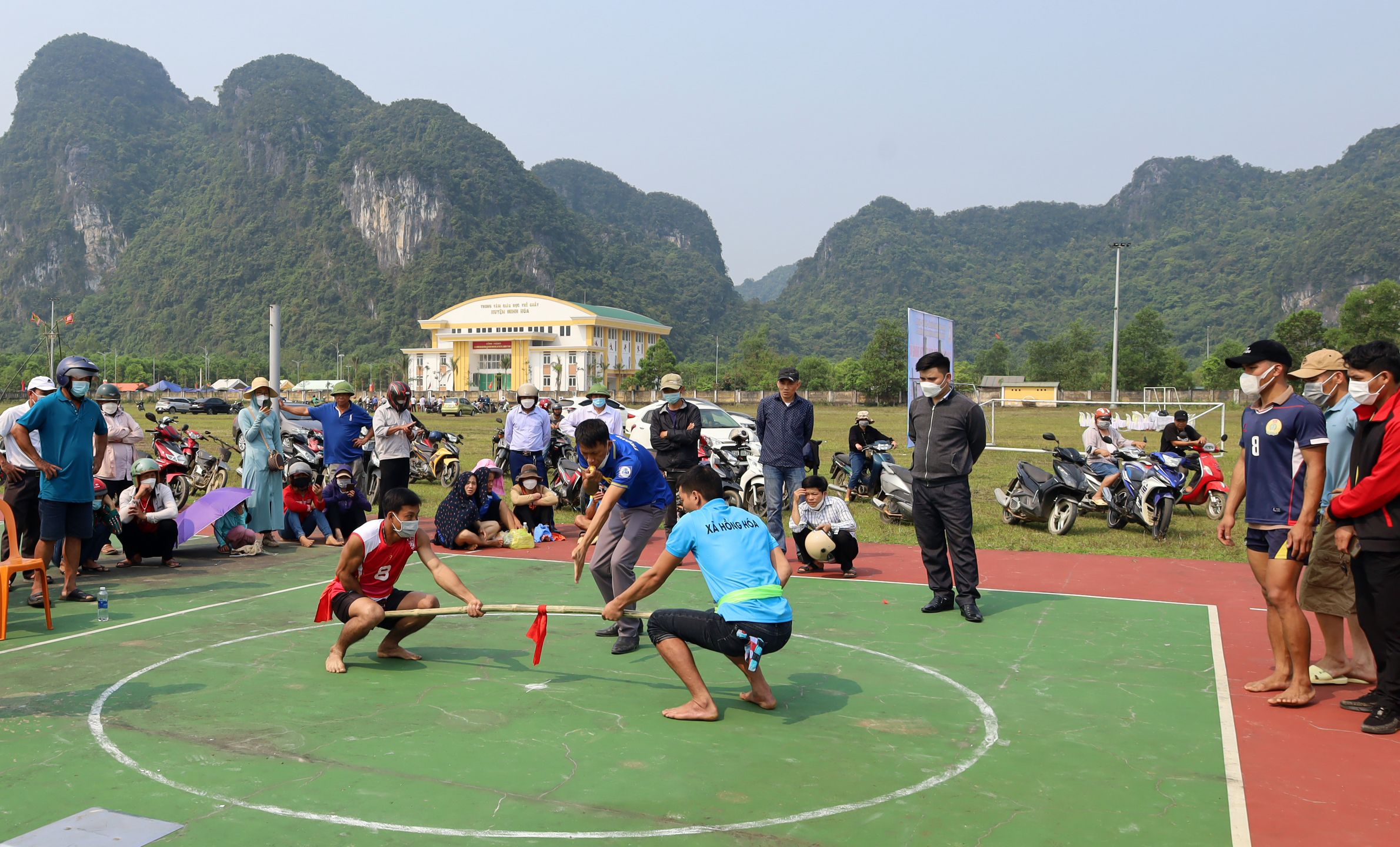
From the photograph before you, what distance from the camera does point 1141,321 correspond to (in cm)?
7488

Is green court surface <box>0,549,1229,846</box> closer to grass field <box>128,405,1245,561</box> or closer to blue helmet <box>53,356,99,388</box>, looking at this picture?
blue helmet <box>53,356,99,388</box>

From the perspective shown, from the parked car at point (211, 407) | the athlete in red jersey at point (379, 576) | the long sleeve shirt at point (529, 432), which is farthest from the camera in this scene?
the parked car at point (211, 407)

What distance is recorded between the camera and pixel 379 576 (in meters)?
5.98

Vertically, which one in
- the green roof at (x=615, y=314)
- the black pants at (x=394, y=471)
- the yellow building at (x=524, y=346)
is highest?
the green roof at (x=615, y=314)

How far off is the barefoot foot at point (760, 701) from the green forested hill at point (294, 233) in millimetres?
138714

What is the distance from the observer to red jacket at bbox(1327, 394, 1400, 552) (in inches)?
185

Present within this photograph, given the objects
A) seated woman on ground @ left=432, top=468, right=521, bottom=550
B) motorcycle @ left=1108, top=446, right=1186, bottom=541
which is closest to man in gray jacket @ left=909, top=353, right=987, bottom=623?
motorcycle @ left=1108, top=446, right=1186, bottom=541

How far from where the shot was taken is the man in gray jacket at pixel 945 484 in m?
7.52

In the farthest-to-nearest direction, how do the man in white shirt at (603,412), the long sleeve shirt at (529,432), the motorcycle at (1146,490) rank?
1. the man in white shirt at (603,412)
2. the long sleeve shirt at (529,432)
3. the motorcycle at (1146,490)

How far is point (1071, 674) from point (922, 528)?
204 centimetres

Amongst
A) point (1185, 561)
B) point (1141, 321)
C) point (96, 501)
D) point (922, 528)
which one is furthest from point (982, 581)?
point (1141, 321)

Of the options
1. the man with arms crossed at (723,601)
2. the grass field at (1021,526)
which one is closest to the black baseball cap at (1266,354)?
the man with arms crossed at (723,601)

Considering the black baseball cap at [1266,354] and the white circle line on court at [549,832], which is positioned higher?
the black baseball cap at [1266,354]

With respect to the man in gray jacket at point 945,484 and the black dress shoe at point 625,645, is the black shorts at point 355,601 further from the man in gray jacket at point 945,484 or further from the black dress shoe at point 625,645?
the man in gray jacket at point 945,484
